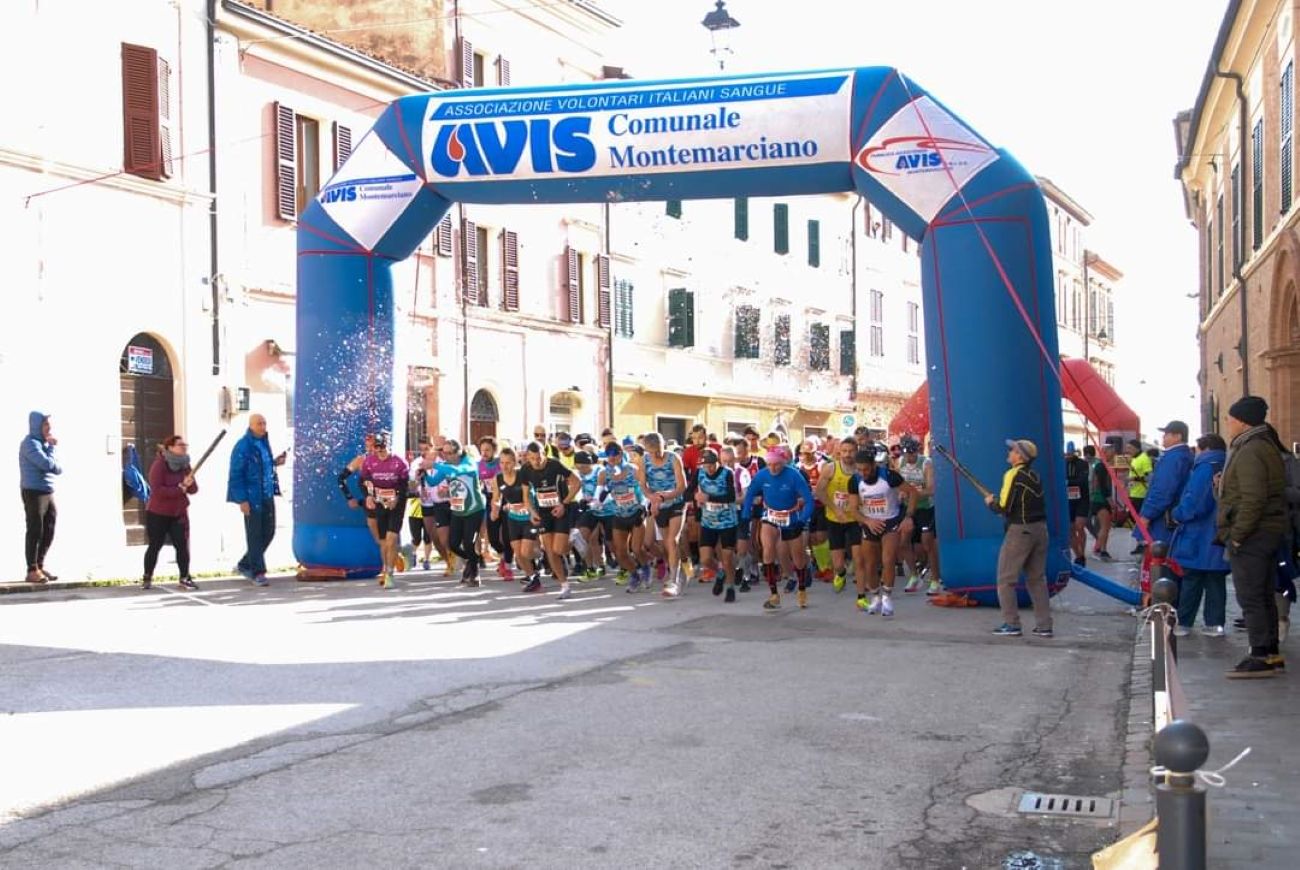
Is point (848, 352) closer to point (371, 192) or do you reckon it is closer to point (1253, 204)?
point (1253, 204)

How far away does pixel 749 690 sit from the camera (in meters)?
8.36

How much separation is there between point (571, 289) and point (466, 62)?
536cm

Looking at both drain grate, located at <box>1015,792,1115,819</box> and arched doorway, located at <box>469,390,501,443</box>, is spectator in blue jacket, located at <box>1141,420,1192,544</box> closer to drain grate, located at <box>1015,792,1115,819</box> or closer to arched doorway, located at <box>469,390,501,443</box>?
drain grate, located at <box>1015,792,1115,819</box>

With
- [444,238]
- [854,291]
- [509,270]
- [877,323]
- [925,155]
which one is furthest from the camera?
[877,323]

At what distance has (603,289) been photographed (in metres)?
31.5

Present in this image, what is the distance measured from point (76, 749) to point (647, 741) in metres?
2.62

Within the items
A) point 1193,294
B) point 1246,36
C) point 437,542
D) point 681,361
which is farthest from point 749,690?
point 1193,294

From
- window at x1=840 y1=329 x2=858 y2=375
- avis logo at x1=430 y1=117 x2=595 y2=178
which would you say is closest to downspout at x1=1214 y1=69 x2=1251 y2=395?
avis logo at x1=430 y1=117 x2=595 y2=178

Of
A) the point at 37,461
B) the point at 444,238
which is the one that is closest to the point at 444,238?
the point at 444,238

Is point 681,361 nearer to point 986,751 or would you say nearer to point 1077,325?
point 986,751

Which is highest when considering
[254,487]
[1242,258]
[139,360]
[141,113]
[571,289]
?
[141,113]

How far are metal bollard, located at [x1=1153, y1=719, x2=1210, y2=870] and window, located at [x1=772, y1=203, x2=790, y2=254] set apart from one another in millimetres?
37200

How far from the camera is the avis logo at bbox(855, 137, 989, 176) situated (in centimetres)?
1276

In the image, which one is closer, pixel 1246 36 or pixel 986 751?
pixel 986 751
